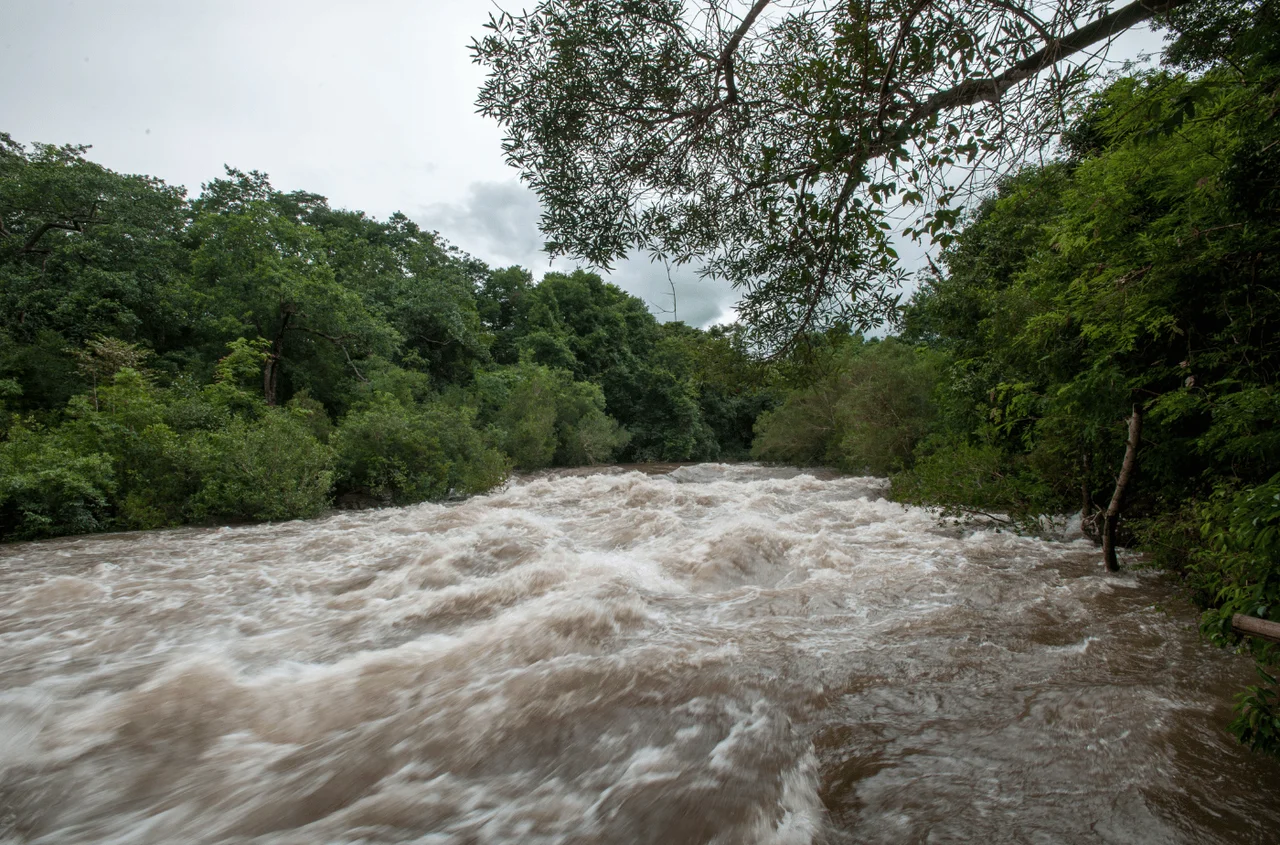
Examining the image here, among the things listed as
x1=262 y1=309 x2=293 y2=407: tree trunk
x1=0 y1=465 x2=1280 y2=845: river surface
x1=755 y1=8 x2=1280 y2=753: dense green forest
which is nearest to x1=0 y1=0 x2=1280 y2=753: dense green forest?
x1=755 y1=8 x2=1280 y2=753: dense green forest

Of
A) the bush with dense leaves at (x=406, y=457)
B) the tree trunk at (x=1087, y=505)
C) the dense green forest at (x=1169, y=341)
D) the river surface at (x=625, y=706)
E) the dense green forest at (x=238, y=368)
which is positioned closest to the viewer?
the river surface at (x=625, y=706)

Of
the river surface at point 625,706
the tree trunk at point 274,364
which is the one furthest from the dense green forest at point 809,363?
the river surface at point 625,706

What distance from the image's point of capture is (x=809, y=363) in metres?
4.37

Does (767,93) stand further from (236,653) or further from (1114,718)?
(236,653)

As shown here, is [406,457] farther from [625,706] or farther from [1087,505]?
[1087,505]

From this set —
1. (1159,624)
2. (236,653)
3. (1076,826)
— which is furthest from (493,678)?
(1159,624)

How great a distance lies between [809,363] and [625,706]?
9.33 ft

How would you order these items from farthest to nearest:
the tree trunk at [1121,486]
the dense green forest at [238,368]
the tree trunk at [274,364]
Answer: the tree trunk at [274,364]
the dense green forest at [238,368]
the tree trunk at [1121,486]

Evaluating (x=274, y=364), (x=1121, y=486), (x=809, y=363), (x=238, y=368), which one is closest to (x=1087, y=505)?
(x=1121, y=486)

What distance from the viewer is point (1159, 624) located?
14.9 ft

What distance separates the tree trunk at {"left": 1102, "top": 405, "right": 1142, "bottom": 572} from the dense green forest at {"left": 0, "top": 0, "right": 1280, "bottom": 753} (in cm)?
19

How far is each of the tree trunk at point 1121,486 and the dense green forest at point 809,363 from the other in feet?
0.63

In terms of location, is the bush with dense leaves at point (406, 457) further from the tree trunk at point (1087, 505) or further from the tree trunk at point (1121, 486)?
the tree trunk at point (1121, 486)

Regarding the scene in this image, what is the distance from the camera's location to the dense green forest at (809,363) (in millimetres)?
4219
